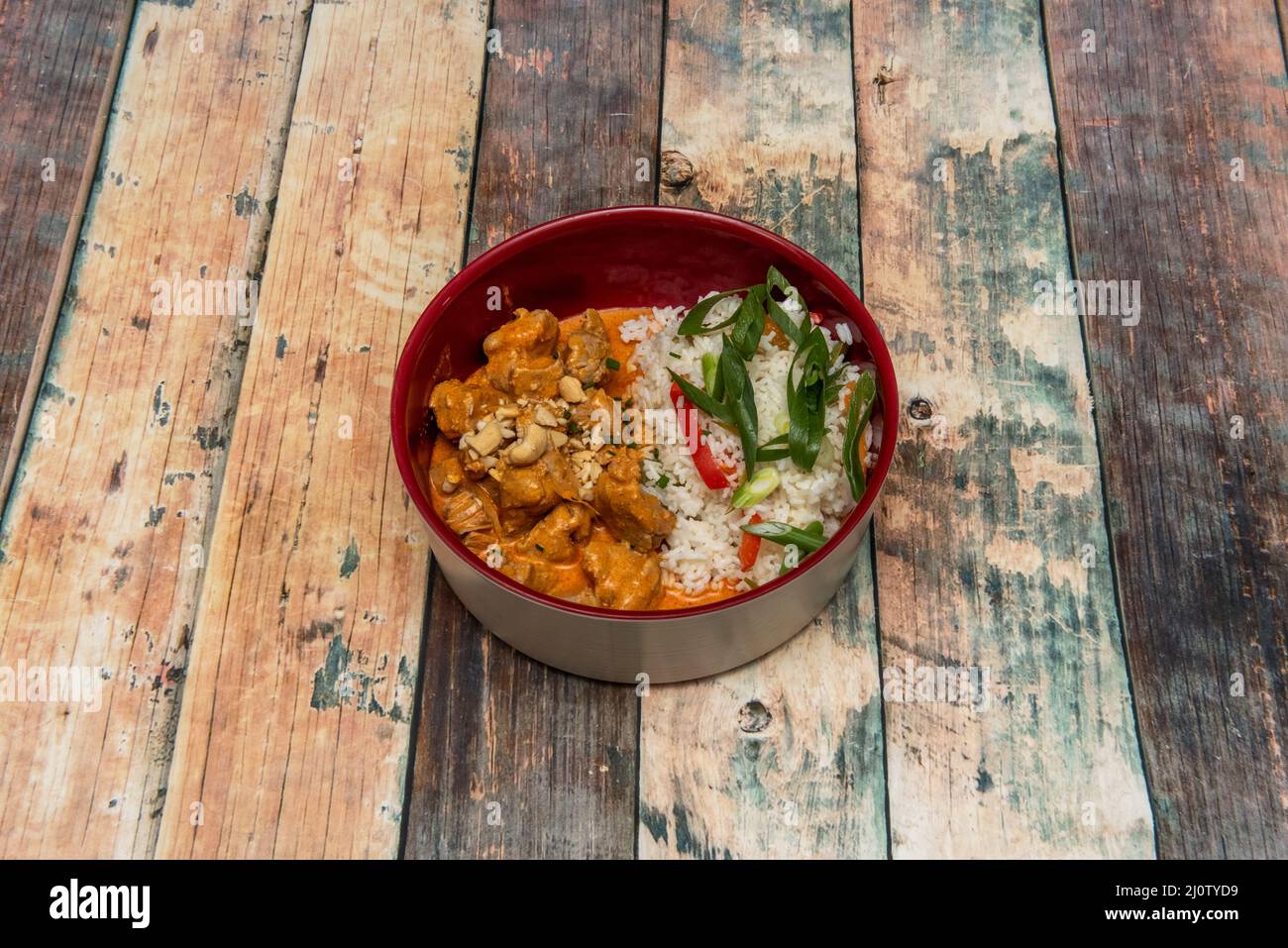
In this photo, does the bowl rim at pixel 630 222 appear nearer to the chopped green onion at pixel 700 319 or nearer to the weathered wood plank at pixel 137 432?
the chopped green onion at pixel 700 319

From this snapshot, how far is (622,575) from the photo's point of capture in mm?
2014

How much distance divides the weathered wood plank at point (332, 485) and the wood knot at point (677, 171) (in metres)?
0.39

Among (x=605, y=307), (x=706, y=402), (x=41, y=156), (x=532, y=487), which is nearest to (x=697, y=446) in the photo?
(x=706, y=402)

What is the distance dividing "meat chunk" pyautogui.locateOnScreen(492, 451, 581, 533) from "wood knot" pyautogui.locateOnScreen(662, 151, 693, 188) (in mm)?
723

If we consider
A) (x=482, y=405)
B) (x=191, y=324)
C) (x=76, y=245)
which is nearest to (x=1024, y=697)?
(x=482, y=405)

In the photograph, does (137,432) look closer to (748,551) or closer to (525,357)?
(525,357)

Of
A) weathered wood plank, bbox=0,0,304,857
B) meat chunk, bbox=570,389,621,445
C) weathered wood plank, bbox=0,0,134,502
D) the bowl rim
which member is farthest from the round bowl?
weathered wood plank, bbox=0,0,134,502

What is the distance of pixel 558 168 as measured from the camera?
8.41 ft

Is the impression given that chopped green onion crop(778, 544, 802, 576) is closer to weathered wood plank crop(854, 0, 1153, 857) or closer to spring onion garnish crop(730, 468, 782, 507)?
spring onion garnish crop(730, 468, 782, 507)

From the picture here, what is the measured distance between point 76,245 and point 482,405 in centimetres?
96

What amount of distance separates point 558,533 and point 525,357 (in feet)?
1.01

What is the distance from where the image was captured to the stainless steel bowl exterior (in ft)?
6.23

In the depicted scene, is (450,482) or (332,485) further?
(332,485)
